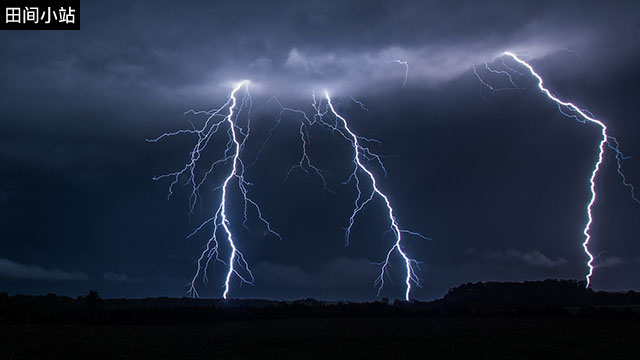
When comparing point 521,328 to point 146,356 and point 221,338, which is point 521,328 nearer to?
point 221,338

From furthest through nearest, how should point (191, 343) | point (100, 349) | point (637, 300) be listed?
1. point (637, 300)
2. point (191, 343)
3. point (100, 349)

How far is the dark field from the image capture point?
2375 cm

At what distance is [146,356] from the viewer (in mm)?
24688

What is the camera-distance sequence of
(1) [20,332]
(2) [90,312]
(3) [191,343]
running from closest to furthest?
(3) [191,343], (1) [20,332], (2) [90,312]

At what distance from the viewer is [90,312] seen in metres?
47.7

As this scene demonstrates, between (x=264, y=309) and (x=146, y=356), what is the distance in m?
29.3

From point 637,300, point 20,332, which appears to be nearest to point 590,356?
point 20,332

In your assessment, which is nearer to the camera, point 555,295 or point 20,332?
point 20,332

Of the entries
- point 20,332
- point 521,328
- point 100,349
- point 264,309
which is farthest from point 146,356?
point 264,309

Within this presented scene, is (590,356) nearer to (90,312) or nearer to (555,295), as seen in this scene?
(90,312)

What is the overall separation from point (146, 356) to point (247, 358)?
16.9ft

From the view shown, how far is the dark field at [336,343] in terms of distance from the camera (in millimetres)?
23750

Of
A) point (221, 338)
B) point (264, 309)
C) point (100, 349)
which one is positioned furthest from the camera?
point (264, 309)

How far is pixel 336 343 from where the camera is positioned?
27.9 metres
